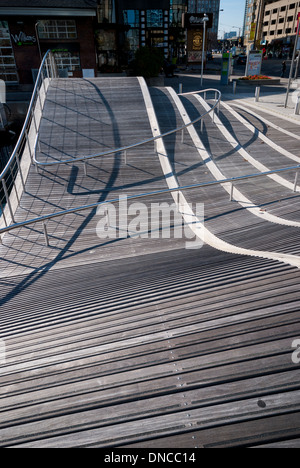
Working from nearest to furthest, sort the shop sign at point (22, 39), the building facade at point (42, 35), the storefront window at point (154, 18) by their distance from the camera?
the building facade at point (42, 35) < the shop sign at point (22, 39) < the storefront window at point (154, 18)

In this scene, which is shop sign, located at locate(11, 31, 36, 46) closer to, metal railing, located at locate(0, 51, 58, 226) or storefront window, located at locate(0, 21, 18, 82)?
storefront window, located at locate(0, 21, 18, 82)

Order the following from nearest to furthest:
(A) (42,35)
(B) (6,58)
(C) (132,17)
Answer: (B) (6,58) < (A) (42,35) < (C) (132,17)

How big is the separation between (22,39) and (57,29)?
133 inches

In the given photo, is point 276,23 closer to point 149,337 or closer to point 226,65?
point 226,65

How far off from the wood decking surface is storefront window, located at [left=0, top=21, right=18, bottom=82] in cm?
2752

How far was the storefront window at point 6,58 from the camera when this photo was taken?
2906cm

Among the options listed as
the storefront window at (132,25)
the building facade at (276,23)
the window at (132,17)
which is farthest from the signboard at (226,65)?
the building facade at (276,23)

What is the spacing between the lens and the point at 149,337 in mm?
3602

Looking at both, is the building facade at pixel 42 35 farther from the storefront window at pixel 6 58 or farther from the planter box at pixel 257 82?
the planter box at pixel 257 82

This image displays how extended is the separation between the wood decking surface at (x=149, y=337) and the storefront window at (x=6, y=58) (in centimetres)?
2752

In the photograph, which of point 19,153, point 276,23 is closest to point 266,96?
point 19,153

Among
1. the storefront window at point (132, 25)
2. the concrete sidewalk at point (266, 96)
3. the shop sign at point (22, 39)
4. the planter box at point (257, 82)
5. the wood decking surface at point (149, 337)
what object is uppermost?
the storefront window at point (132, 25)

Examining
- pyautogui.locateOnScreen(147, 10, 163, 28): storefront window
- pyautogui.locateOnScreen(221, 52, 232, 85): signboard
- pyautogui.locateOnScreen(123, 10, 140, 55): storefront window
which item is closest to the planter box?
pyautogui.locateOnScreen(221, 52, 232, 85): signboard
